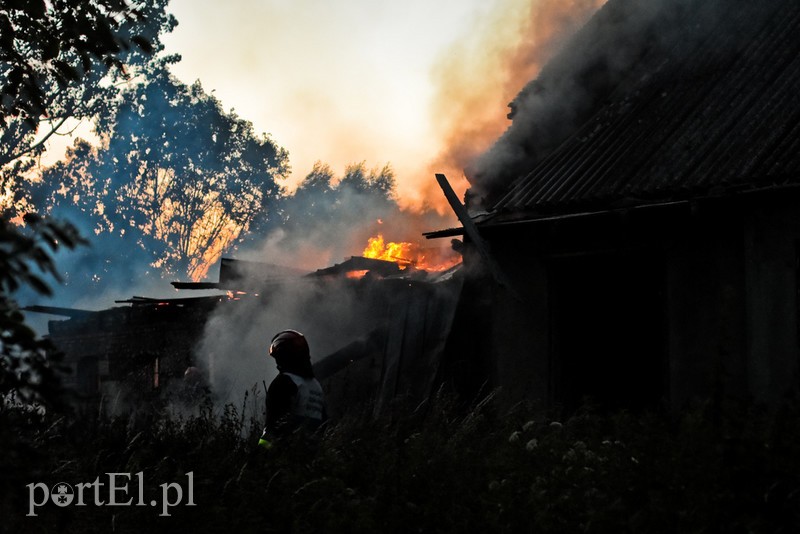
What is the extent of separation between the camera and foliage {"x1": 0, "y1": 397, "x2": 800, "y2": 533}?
444 centimetres

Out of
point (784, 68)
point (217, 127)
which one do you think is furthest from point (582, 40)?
point (217, 127)

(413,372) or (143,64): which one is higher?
(143,64)

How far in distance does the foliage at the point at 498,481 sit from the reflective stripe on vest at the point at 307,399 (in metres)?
0.27

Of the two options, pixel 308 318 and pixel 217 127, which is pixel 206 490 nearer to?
pixel 308 318

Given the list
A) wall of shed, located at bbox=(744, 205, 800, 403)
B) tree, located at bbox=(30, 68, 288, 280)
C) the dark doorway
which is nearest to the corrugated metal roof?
wall of shed, located at bbox=(744, 205, 800, 403)

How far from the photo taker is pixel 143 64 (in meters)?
38.9

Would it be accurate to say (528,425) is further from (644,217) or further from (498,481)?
(644,217)

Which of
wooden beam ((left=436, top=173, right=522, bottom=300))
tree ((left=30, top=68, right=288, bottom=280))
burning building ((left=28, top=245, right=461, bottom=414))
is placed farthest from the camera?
tree ((left=30, top=68, right=288, bottom=280))

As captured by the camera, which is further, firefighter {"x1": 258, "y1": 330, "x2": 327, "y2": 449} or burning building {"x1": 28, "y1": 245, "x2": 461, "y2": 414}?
burning building {"x1": 28, "y1": 245, "x2": 461, "y2": 414}

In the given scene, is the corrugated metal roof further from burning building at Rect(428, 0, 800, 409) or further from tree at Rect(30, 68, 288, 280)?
tree at Rect(30, 68, 288, 280)

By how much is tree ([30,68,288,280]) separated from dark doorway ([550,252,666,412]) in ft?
107

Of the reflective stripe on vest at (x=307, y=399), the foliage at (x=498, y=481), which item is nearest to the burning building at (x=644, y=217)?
the foliage at (x=498, y=481)

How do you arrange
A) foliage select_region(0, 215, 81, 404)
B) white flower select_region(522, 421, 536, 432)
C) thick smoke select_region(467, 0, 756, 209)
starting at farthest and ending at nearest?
1. thick smoke select_region(467, 0, 756, 209)
2. white flower select_region(522, 421, 536, 432)
3. foliage select_region(0, 215, 81, 404)

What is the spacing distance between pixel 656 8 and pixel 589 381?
18.4 ft
